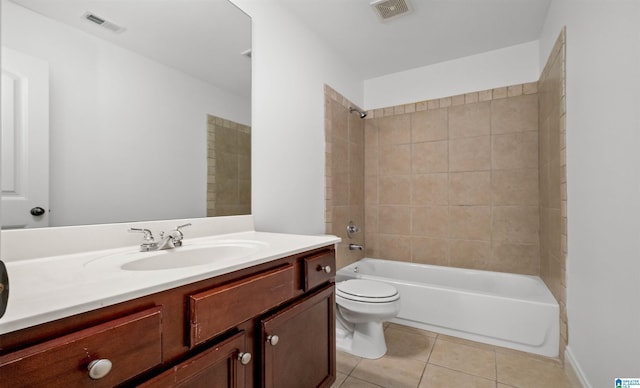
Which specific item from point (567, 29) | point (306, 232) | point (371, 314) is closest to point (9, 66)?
point (306, 232)

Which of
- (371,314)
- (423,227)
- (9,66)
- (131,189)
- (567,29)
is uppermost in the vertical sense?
(567,29)

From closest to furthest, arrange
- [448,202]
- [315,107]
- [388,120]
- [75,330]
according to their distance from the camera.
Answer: [75,330], [315,107], [448,202], [388,120]

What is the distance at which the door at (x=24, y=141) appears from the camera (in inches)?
32.3

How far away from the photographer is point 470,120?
257 centimetres

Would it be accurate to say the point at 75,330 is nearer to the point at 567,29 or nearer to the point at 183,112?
the point at 183,112

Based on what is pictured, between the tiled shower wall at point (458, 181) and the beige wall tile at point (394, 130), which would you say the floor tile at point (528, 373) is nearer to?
the tiled shower wall at point (458, 181)

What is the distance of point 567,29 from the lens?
157 centimetres

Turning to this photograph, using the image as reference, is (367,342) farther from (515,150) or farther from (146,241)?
(515,150)

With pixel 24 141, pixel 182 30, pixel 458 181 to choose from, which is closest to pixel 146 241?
pixel 24 141

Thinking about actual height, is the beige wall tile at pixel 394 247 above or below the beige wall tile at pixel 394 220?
below

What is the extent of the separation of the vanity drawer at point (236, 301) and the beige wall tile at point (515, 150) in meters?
2.28

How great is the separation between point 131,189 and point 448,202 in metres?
2.47

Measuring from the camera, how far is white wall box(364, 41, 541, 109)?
2.39m

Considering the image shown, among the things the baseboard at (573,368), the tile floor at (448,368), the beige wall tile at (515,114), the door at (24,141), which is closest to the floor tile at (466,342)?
the tile floor at (448,368)
